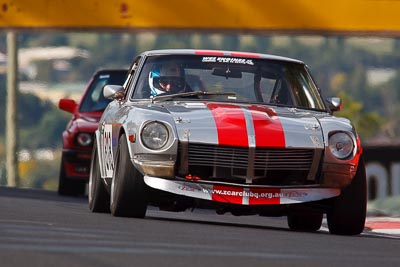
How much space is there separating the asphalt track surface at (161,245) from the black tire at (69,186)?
7609mm

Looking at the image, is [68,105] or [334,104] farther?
[68,105]

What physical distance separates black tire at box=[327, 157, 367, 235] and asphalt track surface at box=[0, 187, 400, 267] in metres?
0.18

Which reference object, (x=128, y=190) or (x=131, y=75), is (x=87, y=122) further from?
(x=128, y=190)

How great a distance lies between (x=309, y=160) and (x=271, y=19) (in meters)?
12.7

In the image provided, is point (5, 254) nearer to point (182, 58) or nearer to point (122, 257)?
point (122, 257)

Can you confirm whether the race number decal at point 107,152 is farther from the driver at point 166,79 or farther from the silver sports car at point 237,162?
the driver at point 166,79

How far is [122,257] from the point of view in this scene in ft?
28.4

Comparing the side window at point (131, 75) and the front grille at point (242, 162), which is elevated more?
the side window at point (131, 75)

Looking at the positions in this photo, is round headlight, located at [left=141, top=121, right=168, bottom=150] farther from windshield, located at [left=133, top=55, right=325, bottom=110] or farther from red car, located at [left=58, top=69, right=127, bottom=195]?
red car, located at [left=58, top=69, right=127, bottom=195]

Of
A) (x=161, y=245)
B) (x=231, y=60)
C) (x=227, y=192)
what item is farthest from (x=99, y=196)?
(x=161, y=245)

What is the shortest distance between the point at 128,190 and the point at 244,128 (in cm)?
99

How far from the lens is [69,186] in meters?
20.4

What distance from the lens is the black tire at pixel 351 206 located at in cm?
1218

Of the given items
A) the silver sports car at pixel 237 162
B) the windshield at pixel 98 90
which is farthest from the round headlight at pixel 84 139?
the silver sports car at pixel 237 162
